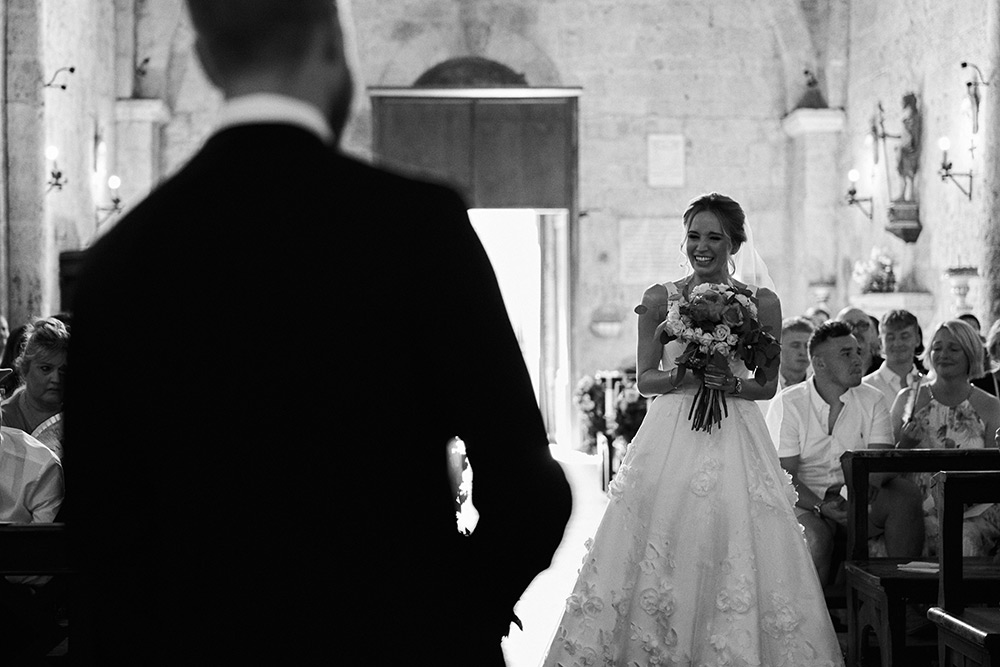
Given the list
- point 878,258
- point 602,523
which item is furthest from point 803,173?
point 602,523

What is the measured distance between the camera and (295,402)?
141cm

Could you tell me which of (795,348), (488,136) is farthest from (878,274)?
(795,348)

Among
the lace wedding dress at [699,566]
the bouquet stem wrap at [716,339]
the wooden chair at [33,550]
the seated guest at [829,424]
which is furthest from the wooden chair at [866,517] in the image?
the wooden chair at [33,550]

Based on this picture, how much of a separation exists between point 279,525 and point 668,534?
347cm

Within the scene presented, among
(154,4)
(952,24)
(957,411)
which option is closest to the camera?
(957,411)

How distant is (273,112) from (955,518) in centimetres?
308

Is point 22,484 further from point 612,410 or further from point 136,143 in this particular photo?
point 136,143

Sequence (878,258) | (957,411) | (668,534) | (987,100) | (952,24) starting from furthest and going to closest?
1. (878,258)
2. (952,24)
3. (987,100)
4. (957,411)
5. (668,534)

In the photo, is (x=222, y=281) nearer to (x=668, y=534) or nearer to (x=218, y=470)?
(x=218, y=470)

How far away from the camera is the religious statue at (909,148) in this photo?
13031 millimetres

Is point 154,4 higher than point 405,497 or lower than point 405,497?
higher

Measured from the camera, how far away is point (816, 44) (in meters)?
15.7

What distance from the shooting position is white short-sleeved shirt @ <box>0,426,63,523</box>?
448 cm

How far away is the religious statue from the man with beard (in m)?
12.4
